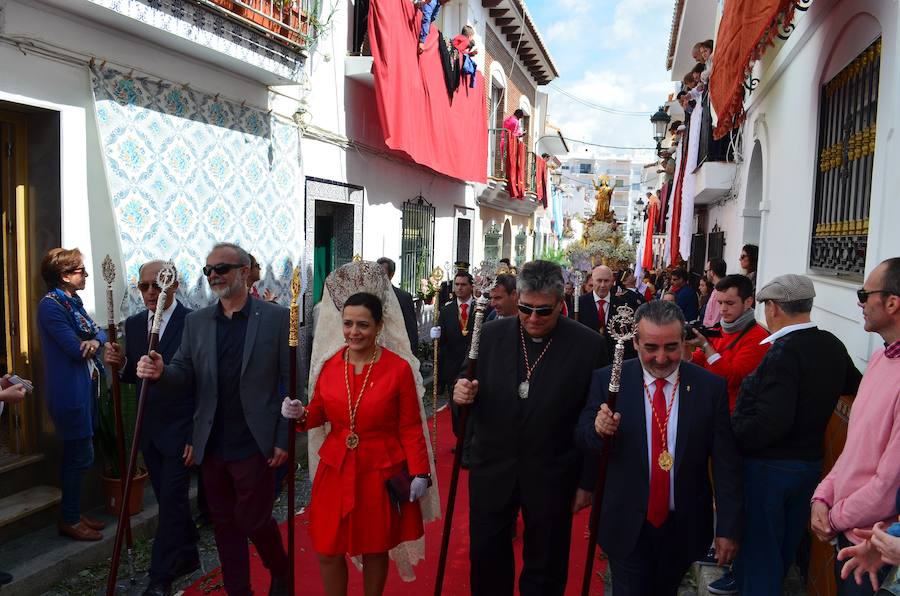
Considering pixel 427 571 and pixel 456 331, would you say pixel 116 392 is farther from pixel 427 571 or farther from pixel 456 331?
pixel 456 331

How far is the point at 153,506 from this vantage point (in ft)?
16.4

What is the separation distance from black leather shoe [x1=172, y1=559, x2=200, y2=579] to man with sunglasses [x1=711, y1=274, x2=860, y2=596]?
3.02 m

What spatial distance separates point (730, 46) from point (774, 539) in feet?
13.2

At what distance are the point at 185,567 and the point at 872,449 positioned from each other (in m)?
3.55

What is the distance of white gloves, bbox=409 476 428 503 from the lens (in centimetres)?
330

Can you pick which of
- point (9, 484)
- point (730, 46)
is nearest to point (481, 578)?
point (9, 484)

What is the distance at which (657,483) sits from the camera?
291 centimetres

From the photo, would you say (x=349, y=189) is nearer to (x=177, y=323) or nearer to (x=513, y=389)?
(x=177, y=323)

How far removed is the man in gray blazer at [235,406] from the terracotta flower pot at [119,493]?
4.34 ft

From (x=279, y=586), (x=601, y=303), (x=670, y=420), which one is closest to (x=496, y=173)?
(x=601, y=303)

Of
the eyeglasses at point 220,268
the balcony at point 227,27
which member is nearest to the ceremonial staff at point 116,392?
the eyeglasses at point 220,268

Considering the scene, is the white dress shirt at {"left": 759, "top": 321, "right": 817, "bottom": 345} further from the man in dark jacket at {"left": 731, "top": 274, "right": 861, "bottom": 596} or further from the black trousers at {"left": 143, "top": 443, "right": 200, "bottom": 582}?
the black trousers at {"left": 143, "top": 443, "right": 200, "bottom": 582}

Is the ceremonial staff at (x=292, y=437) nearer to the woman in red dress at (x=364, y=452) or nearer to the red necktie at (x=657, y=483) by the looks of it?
the woman in red dress at (x=364, y=452)

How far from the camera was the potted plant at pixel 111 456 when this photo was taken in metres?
4.71
